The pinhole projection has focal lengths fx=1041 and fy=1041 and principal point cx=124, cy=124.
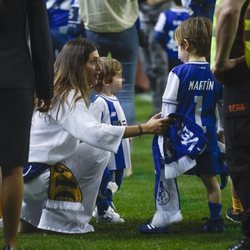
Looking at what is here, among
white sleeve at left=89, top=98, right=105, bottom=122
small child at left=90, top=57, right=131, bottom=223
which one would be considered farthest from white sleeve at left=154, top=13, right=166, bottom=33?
white sleeve at left=89, top=98, right=105, bottom=122

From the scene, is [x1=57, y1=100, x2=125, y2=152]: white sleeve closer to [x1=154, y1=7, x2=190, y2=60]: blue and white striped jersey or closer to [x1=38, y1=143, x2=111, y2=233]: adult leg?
[x1=38, y1=143, x2=111, y2=233]: adult leg

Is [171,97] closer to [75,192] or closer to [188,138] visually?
[188,138]

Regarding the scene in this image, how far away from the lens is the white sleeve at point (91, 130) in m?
6.52

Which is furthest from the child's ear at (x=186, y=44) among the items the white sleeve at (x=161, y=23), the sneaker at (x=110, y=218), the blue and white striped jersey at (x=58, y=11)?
the white sleeve at (x=161, y=23)

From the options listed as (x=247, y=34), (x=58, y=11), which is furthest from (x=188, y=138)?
(x=58, y=11)

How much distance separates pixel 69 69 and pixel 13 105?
104 cm

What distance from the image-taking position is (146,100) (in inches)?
780

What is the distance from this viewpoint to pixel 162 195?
684 centimetres

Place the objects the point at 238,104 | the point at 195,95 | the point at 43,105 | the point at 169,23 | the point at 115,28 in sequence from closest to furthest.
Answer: the point at 238,104, the point at 43,105, the point at 195,95, the point at 115,28, the point at 169,23

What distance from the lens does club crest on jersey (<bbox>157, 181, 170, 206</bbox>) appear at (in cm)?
684

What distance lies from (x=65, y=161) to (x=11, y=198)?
3.10ft

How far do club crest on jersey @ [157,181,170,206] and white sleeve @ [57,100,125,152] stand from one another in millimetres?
474

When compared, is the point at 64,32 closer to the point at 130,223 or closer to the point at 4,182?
the point at 130,223

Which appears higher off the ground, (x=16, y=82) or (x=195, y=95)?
(x=16, y=82)
